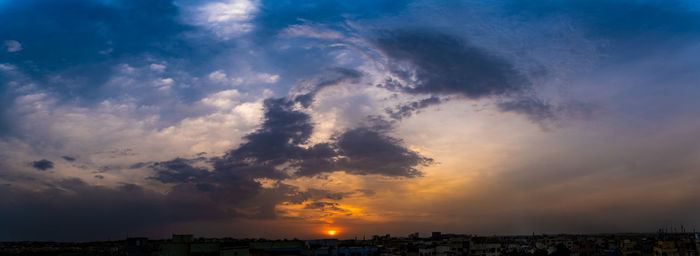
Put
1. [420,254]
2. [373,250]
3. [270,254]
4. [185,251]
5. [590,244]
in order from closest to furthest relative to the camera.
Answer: [185,251], [270,254], [373,250], [420,254], [590,244]

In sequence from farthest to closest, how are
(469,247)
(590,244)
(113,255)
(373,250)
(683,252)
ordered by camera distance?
(590,244) < (113,255) < (469,247) < (373,250) < (683,252)

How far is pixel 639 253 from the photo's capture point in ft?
414

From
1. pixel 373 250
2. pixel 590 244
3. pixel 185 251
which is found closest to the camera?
pixel 185 251

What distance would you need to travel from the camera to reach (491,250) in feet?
421

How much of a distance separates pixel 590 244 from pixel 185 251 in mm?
143978

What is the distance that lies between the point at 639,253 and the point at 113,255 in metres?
138

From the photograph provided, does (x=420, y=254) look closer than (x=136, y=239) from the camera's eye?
Yes

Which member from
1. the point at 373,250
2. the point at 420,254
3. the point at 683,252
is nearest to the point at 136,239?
the point at 373,250

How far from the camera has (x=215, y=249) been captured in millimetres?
84062

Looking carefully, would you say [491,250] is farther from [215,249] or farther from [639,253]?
[215,249]

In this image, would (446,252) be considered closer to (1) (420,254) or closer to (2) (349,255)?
(1) (420,254)

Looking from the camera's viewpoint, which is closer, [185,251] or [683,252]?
[185,251]

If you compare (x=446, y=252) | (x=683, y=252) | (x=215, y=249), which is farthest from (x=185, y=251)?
(x=683, y=252)

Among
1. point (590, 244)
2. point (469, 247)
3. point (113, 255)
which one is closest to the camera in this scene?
point (469, 247)
